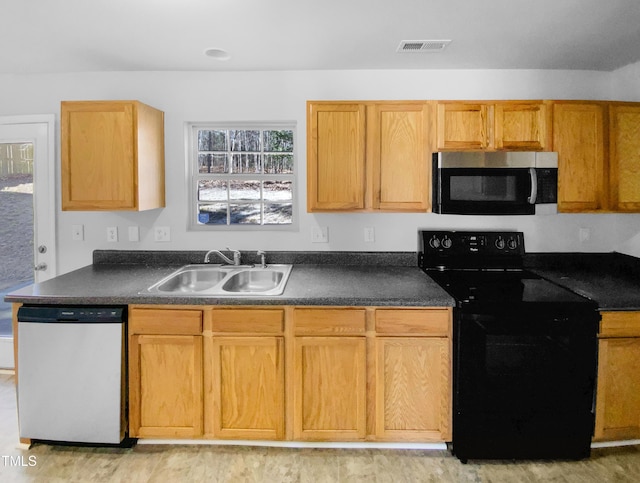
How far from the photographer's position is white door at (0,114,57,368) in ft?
10.7

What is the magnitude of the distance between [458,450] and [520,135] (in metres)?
1.84

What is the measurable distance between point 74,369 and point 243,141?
1794 millimetres

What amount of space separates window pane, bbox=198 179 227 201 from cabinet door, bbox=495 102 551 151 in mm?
1849

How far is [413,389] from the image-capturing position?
243 centimetres

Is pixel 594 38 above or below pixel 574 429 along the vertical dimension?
above

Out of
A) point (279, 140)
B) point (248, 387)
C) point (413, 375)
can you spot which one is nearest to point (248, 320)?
point (248, 387)

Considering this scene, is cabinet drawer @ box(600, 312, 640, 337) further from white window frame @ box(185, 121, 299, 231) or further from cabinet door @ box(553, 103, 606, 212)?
white window frame @ box(185, 121, 299, 231)

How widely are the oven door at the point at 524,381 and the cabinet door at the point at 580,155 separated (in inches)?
31.8

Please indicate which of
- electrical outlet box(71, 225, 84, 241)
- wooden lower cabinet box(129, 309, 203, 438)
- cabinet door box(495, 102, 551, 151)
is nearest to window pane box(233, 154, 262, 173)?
electrical outlet box(71, 225, 84, 241)

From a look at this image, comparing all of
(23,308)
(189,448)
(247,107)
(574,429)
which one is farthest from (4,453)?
(574,429)

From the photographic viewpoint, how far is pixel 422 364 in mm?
2416

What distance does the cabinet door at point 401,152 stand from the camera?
279cm

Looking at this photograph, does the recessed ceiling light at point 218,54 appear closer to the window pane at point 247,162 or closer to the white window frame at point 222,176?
the white window frame at point 222,176

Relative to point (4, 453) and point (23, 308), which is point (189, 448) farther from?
point (23, 308)
